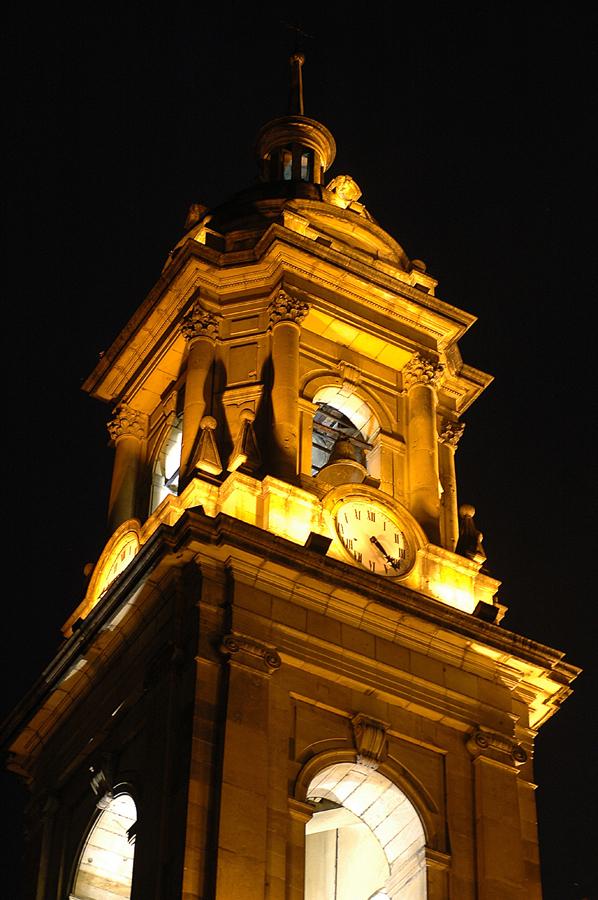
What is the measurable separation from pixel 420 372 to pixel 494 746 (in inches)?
414

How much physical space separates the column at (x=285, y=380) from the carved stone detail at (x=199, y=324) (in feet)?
4.56

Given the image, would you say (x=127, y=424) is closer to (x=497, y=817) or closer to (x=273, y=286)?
(x=273, y=286)

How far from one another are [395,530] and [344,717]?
555 cm

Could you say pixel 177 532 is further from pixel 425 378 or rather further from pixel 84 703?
pixel 425 378

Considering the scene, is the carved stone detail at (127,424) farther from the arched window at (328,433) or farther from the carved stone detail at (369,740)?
the carved stone detail at (369,740)

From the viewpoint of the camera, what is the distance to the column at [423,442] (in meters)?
52.8

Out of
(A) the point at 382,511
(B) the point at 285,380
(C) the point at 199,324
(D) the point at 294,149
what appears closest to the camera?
(A) the point at 382,511

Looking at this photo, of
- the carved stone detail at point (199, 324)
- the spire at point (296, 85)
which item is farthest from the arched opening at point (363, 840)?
the spire at point (296, 85)

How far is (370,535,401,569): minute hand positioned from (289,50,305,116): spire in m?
18.1

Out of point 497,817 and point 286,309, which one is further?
point 286,309

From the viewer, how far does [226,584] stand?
4741 centimetres

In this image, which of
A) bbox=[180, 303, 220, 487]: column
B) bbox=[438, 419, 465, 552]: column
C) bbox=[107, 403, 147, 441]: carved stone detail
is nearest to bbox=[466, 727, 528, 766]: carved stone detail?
bbox=[438, 419, 465, 552]: column

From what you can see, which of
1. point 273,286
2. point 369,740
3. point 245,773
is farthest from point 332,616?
point 273,286

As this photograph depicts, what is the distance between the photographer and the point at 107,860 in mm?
48750
